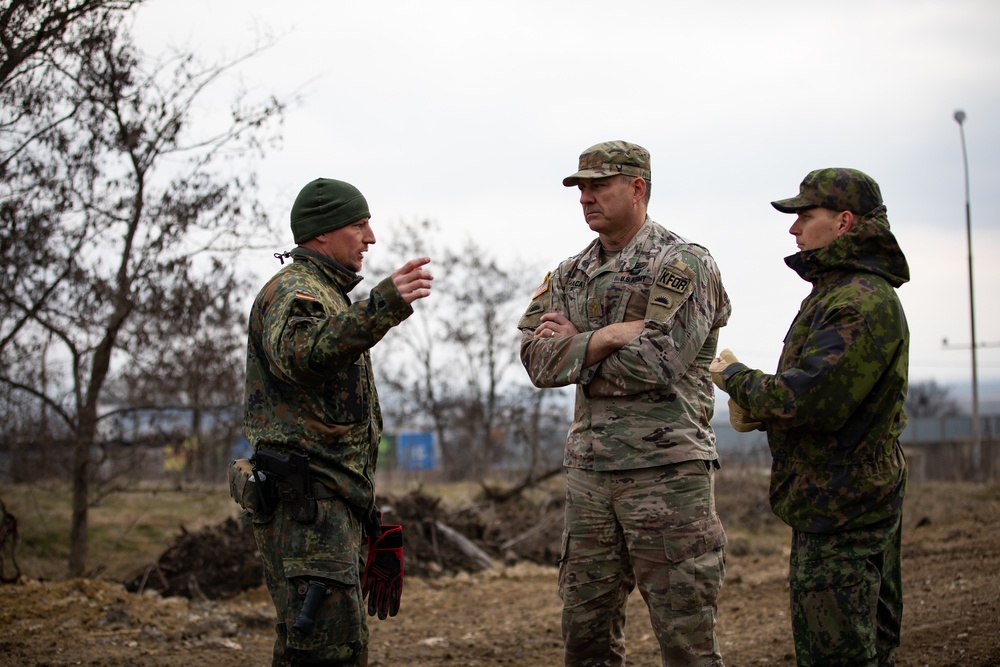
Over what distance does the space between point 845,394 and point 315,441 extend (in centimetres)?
186

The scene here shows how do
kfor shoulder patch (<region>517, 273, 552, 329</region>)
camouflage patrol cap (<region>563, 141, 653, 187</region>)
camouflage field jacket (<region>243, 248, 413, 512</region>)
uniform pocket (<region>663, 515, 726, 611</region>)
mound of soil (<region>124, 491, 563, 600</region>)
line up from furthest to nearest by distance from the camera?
mound of soil (<region>124, 491, 563, 600</region>), kfor shoulder patch (<region>517, 273, 552, 329</region>), camouflage patrol cap (<region>563, 141, 653, 187</region>), uniform pocket (<region>663, 515, 726, 611</region>), camouflage field jacket (<region>243, 248, 413, 512</region>)

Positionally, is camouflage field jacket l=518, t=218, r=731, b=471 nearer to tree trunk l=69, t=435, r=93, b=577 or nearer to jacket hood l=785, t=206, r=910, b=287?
jacket hood l=785, t=206, r=910, b=287

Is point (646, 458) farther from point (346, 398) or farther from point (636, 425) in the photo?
point (346, 398)

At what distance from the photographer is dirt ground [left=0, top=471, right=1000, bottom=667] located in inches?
233

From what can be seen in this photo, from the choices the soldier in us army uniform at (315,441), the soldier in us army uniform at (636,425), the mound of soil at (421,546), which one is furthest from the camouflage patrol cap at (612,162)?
the mound of soil at (421,546)

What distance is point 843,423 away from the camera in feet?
11.1

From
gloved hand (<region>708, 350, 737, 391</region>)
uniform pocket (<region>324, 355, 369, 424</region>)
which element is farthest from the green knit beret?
gloved hand (<region>708, 350, 737, 391</region>)

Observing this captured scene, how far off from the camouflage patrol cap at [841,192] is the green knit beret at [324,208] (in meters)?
1.68

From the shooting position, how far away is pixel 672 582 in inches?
149

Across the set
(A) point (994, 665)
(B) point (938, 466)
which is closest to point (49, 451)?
(A) point (994, 665)

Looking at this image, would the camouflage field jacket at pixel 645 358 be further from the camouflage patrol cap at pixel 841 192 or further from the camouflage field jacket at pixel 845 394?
the camouflage patrol cap at pixel 841 192

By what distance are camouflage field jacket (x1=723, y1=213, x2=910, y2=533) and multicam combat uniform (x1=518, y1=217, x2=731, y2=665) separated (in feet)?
1.34

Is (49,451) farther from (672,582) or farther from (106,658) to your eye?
(672,582)

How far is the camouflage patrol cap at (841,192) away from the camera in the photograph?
3541 mm
